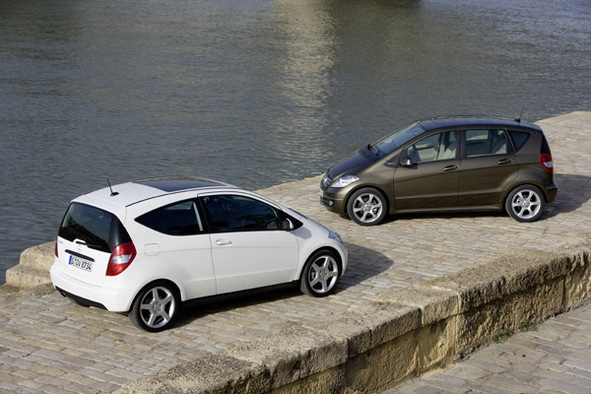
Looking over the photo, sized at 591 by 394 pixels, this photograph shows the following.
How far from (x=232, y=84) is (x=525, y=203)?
24616 millimetres

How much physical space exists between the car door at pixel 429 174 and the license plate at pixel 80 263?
6.19 m

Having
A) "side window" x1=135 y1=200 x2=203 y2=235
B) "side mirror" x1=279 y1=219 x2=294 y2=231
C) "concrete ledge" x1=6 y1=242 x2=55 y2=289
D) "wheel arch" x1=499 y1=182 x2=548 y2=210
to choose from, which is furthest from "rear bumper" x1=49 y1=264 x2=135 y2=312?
"wheel arch" x1=499 y1=182 x2=548 y2=210

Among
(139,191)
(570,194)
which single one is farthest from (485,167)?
(139,191)

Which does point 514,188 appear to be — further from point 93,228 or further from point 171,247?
point 93,228

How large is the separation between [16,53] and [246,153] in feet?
65.9

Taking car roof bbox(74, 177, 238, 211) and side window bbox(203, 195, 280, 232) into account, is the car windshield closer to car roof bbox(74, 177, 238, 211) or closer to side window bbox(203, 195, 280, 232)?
side window bbox(203, 195, 280, 232)

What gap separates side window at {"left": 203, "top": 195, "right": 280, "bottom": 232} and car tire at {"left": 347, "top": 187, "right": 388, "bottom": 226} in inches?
157

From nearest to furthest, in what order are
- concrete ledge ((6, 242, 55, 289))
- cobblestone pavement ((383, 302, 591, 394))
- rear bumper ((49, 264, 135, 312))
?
cobblestone pavement ((383, 302, 591, 394)), rear bumper ((49, 264, 135, 312)), concrete ledge ((6, 242, 55, 289))

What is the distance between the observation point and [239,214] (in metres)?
9.59

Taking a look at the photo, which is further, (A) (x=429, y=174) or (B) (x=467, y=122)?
(B) (x=467, y=122)

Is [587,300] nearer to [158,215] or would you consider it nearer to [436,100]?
[158,215]

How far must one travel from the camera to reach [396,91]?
37688mm

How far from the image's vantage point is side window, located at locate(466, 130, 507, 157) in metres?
13.8

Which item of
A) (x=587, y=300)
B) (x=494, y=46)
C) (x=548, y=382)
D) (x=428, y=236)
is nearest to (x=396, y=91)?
(x=494, y=46)
